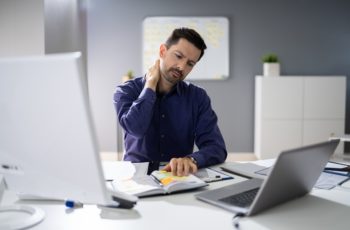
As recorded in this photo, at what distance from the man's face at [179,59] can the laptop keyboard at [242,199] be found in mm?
804

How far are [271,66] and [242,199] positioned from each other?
3.30 m

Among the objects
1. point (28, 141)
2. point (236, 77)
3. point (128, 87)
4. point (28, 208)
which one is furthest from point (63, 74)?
point (236, 77)

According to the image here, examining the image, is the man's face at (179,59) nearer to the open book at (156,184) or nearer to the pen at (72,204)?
the open book at (156,184)

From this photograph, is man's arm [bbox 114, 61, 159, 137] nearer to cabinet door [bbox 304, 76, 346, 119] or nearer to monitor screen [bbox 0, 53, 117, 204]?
monitor screen [bbox 0, 53, 117, 204]

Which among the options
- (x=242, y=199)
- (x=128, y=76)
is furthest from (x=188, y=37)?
(x=128, y=76)

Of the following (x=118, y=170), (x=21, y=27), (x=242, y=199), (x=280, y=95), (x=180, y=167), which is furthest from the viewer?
(x=280, y=95)

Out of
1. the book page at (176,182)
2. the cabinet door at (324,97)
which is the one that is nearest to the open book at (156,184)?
the book page at (176,182)

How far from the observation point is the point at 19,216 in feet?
3.22

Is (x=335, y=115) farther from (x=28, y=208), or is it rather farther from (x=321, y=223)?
(x=28, y=208)

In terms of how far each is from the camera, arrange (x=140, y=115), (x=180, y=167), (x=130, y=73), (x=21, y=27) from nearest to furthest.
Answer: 1. (x=180, y=167)
2. (x=140, y=115)
3. (x=21, y=27)
4. (x=130, y=73)

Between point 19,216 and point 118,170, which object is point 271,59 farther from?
point 19,216

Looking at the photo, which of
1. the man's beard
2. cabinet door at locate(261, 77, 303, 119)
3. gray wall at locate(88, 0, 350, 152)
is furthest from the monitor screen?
gray wall at locate(88, 0, 350, 152)

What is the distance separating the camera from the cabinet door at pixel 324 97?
163 inches

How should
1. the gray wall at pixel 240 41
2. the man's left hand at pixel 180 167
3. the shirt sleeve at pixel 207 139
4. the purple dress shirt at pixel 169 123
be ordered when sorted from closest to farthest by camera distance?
1. the man's left hand at pixel 180 167
2. the shirt sleeve at pixel 207 139
3. the purple dress shirt at pixel 169 123
4. the gray wall at pixel 240 41
